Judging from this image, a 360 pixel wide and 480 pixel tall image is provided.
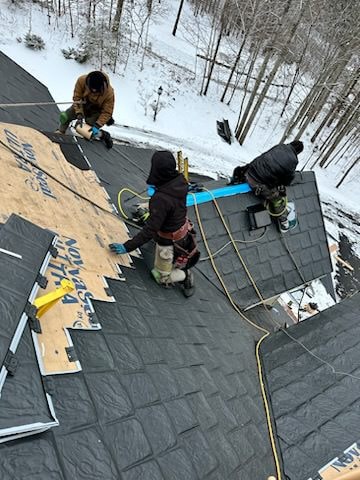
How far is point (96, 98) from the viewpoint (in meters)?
5.43

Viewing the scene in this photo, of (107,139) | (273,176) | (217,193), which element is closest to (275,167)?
(273,176)

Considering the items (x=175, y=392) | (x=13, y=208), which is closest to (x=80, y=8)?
(x=13, y=208)

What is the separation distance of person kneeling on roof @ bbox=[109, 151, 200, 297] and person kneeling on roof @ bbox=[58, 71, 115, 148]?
2668 mm

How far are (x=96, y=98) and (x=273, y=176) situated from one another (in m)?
3.00

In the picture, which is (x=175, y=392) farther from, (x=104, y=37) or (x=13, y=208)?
(x=104, y=37)

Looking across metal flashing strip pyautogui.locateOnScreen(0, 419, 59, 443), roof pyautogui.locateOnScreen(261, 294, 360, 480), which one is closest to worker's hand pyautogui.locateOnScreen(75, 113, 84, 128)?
roof pyautogui.locateOnScreen(261, 294, 360, 480)

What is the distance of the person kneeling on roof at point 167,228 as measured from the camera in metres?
3.21

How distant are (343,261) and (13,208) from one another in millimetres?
13246

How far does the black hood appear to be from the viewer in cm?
314

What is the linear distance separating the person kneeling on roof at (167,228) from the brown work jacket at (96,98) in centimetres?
278

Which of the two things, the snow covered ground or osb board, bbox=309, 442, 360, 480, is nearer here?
osb board, bbox=309, 442, 360, 480

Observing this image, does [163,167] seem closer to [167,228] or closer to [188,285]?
[167,228]

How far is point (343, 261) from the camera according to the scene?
13.6m

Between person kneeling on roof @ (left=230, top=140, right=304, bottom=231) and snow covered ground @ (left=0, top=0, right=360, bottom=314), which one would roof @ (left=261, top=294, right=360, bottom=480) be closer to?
person kneeling on roof @ (left=230, top=140, right=304, bottom=231)
